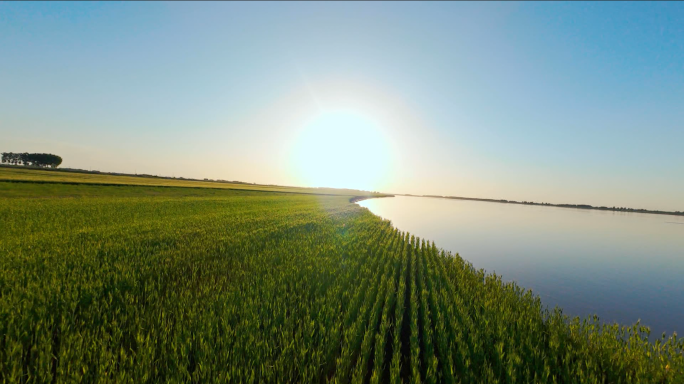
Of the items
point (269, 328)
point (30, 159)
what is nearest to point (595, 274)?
point (269, 328)

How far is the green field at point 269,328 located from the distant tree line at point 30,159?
203473 millimetres

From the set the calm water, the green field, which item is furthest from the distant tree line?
the calm water

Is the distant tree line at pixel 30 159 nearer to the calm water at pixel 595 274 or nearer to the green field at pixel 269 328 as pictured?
the green field at pixel 269 328

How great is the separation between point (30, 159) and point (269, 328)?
222581 millimetres

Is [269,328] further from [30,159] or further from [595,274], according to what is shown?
[30,159]

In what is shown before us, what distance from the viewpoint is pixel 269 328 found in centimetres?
564

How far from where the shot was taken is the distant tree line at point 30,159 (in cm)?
14250

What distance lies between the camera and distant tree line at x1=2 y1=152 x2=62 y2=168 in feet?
468

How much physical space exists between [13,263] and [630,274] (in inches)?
1229

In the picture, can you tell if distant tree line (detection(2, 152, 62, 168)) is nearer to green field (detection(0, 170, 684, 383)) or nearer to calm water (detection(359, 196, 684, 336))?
green field (detection(0, 170, 684, 383))

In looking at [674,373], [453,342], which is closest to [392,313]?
[453,342]

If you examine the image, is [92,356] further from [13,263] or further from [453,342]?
[13,263]

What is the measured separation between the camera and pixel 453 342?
227 inches

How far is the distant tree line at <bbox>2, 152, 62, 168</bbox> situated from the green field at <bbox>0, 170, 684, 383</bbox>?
203473 millimetres
